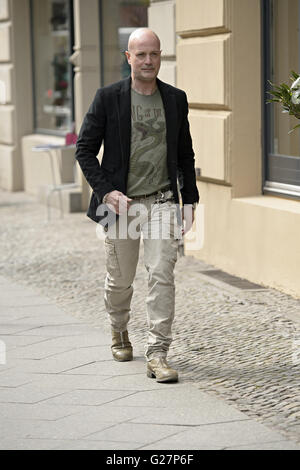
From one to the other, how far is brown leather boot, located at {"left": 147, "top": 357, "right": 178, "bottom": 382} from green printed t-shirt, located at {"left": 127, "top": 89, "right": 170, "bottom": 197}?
2.94 feet

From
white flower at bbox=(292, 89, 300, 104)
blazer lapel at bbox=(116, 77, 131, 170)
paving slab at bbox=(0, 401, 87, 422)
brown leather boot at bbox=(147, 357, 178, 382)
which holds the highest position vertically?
white flower at bbox=(292, 89, 300, 104)

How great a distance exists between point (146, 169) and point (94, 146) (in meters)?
0.31

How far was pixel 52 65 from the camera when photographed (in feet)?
52.3

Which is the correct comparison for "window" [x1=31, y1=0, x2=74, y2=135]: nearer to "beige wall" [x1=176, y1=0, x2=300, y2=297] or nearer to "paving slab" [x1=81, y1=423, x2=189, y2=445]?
"beige wall" [x1=176, y1=0, x2=300, y2=297]

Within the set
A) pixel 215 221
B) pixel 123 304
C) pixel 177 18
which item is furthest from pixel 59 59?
pixel 123 304

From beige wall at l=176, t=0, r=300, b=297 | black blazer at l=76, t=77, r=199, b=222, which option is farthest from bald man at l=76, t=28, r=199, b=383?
beige wall at l=176, t=0, r=300, b=297

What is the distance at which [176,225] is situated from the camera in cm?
570

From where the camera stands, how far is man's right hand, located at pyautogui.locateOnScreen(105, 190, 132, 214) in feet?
18.1

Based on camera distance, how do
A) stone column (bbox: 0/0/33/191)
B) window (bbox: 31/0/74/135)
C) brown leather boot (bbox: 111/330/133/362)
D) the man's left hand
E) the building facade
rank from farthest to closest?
stone column (bbox: 0/0/33/191) → window (bbox: 31/0/74/135) → the building facade → brown leather boot (bbox: 111/330/133/362) → the man's left hand

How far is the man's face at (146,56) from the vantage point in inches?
216

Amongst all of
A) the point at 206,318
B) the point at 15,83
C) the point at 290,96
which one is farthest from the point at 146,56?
the point at 15,83

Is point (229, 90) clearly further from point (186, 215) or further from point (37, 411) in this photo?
point (37, 411)

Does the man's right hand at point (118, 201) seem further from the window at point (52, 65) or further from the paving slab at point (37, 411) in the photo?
the window at point (52, 65)

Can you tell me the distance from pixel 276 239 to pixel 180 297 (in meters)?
0.88
